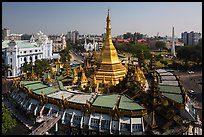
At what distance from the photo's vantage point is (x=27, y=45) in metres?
36.2

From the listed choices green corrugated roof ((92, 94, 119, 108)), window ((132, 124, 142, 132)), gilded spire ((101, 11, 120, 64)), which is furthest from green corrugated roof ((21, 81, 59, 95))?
window ((132, 124, 142, 132))

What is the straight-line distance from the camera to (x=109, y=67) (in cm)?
1794

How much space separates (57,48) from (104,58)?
50.7m

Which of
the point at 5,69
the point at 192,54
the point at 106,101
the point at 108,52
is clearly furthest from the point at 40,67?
the point at 192,54

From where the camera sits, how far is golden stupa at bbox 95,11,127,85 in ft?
57.4

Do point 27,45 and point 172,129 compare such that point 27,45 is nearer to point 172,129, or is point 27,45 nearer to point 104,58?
point 104,58

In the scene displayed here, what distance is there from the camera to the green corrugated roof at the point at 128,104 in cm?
1146

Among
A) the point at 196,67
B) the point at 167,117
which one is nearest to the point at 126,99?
the point at 167,117

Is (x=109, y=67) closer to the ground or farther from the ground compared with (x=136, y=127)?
farther from the ground

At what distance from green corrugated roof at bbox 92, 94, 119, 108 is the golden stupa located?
13.5ft

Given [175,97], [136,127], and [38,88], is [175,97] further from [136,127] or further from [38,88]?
[38,88]

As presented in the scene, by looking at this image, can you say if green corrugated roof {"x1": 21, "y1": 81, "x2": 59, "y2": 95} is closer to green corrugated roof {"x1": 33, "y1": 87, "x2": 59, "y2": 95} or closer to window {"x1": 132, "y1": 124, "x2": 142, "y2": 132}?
green corrugated roof {"x1": 33, "y1": 87, "x2": 59, "y2": 95}

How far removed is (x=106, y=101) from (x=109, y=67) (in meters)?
5.84

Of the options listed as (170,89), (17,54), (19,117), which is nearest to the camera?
(19,117)
